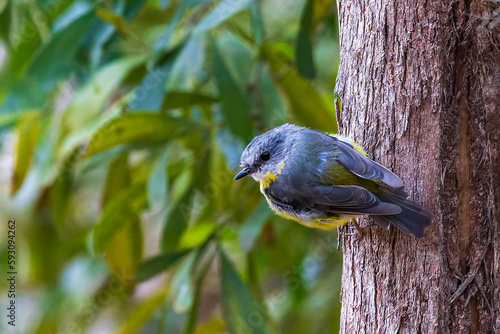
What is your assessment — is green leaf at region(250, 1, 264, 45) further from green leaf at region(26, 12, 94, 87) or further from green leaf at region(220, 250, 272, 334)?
green leaf at region(220, 250, 272, 334)

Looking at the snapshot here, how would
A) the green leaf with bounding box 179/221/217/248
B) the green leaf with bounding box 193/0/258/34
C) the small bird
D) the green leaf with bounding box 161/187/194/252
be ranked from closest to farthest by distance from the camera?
the small bird → the green leaf with bounding box 193/0/258/34 → the green leaf with bounding box 161/187/194/252 → the green leaf with bounding box 179/221/217/248

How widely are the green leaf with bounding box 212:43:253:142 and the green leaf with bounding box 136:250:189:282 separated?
30.3 inches

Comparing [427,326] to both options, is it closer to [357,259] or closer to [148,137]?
[357,259]

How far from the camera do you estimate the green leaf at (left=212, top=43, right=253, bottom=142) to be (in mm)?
3006

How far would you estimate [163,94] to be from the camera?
3.09 metres

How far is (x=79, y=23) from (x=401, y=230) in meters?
2.21

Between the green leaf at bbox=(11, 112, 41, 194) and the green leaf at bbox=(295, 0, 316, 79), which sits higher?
the green leaf at bbox=(295, 0, 316, 79)

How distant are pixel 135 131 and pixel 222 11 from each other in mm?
734

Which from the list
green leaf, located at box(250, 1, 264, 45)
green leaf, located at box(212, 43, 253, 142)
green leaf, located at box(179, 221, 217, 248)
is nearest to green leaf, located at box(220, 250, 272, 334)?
green leaf, located at box(179, 221, 217, 248)

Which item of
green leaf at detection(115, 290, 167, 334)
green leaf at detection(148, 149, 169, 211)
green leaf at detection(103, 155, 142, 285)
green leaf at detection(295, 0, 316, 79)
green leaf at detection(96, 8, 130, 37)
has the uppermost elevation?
green leaf at detection(96, 8, 130, 37)

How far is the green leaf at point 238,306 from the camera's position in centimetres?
310

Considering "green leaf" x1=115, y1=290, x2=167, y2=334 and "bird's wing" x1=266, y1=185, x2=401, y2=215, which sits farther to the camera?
"green leaf" x1=115, y1=290, x2=167, y2=334

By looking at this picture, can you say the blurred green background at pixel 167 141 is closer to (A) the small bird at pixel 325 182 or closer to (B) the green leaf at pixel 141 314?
(B) the green leaf at pixel 141 314

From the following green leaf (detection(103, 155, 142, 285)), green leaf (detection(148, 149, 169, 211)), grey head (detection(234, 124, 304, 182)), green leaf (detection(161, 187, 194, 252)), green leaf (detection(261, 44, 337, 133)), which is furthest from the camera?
green leaf (detection(103, 155, 142, 285))
